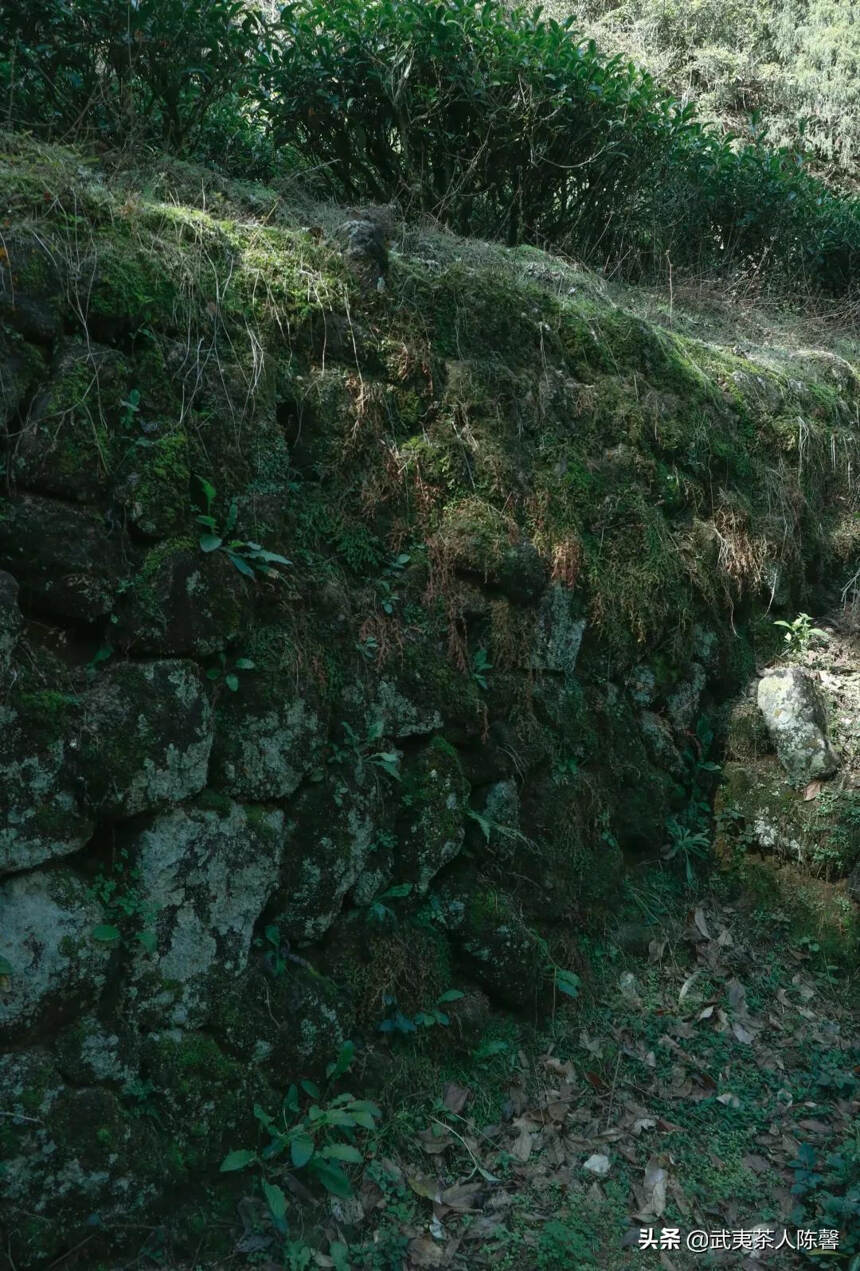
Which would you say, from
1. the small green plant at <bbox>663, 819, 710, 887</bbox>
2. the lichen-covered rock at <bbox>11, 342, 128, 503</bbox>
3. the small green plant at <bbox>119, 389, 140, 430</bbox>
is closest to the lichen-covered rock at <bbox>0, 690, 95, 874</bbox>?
the lichen-covered rock at <bbox>11, 342, 128, 503</bbox>

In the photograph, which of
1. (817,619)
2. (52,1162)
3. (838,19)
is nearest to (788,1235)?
(52,1162)

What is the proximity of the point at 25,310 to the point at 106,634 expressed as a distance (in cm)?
107

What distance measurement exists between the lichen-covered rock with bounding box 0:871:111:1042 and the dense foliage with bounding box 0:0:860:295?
11.8ft

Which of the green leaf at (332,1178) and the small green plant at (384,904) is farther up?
the small green plant at (384,904)

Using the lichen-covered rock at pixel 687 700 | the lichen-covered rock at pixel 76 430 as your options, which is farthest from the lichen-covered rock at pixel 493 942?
the lichen-covered rock at pixel 76 430

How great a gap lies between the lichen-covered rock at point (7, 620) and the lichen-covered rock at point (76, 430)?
1.19 ft

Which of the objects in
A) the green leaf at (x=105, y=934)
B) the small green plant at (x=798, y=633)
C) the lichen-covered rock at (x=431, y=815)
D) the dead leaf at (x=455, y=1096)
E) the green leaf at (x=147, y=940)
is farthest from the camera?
the small green plant at (x=798, y=633)

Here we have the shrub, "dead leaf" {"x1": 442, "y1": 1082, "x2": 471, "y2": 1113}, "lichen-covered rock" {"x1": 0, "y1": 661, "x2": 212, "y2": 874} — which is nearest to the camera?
"lichen-covered rock" {"x1": 0, "y1": 661, "x2": 212, "y2": 874}

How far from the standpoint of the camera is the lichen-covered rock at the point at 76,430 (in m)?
2.87

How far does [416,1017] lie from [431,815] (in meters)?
0.76

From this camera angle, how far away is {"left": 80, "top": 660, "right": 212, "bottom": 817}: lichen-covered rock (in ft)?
9.20

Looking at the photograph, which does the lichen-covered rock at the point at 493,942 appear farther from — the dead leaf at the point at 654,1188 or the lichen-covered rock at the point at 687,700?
the lichen-covered rock at the point at 687,700

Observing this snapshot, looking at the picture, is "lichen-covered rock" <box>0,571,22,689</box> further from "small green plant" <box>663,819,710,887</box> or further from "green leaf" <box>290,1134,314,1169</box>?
"small green plant" <box>663,819,710,887</box>

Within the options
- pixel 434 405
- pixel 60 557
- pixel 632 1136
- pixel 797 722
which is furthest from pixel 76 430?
pixel 797 722
